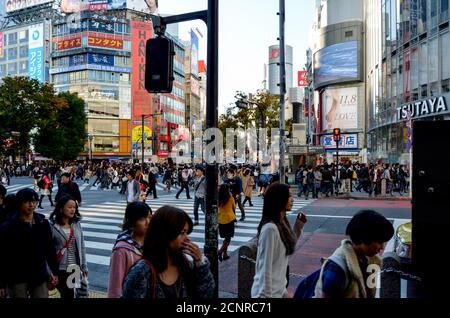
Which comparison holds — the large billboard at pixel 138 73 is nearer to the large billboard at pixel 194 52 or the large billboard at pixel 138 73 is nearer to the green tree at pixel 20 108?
the green tree at pixel 20 108

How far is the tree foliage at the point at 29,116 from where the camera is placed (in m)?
47.4

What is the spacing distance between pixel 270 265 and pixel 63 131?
5511 cm

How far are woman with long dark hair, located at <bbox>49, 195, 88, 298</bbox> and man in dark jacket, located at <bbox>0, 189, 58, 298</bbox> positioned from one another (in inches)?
18.4

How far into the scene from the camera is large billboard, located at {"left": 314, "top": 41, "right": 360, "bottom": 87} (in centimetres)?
5897

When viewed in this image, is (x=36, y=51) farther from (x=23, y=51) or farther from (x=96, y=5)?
(x=96, y=5)

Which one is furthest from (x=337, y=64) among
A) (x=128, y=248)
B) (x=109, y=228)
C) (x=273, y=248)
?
(x=128, y=248)

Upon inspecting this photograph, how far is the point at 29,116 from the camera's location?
4831cm

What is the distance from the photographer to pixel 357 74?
5900 cm

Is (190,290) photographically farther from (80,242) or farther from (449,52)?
(449,52)

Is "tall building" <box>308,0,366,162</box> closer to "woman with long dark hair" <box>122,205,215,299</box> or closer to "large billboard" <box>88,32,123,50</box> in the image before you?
"large billboard" <box>88,32,123,50</box>

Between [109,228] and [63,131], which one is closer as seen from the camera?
[109,228]

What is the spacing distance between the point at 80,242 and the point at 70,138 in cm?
5540

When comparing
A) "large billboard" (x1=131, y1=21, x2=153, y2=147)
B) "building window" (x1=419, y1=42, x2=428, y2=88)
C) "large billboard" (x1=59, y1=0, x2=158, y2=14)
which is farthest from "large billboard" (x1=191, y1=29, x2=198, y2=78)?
"building window" (x1=419, y1=42, x2=428, y2=88)
